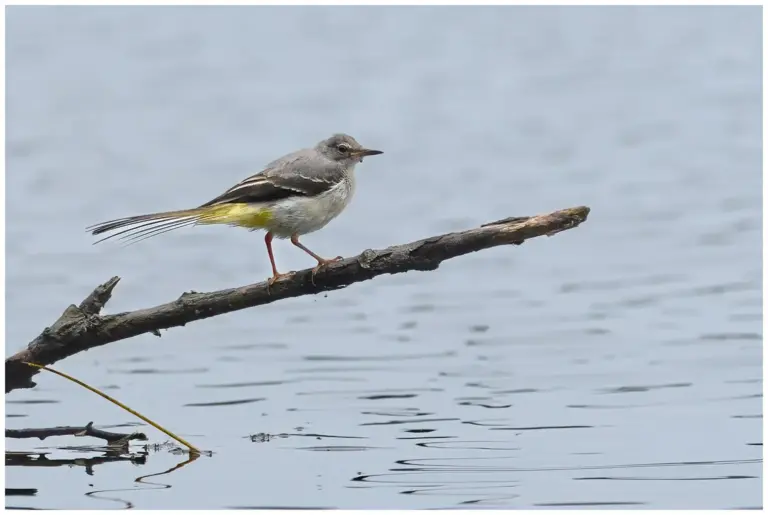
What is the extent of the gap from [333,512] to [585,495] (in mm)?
1586

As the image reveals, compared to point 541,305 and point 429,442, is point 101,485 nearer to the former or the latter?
point 429,442

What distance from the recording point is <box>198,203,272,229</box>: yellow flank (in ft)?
34.1

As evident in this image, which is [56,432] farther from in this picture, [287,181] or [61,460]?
[287,181]

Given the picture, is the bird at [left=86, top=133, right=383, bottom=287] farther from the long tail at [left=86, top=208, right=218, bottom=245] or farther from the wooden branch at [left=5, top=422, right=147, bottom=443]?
the wooden branch at [left=5, top=422, right=147, bottom=443]

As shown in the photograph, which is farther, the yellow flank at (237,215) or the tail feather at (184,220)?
the yellow flank at (237,215)

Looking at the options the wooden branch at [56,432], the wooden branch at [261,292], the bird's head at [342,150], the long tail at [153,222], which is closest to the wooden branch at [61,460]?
the wooden branch at [56,432]

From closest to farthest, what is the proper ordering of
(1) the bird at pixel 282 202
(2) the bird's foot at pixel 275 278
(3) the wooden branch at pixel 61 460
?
(2) the bird's foot at pixel 275 278, (3) the wooden branch at pixel 61 460, (1) the bird at pixel 282 202

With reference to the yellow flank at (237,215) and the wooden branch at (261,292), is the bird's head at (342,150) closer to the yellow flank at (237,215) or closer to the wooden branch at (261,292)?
the yellow flank at (237,215)

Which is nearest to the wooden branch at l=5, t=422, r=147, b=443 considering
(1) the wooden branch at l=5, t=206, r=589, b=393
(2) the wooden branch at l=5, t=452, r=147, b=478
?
(2) the wooden branch at l=5, t=452, r=147, b=478

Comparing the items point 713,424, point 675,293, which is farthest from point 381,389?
point 675,293

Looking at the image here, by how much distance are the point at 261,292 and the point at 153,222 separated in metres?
1.14

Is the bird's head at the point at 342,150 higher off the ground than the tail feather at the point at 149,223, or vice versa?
the bird's head at the point at 342,150

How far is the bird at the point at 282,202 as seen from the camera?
10.4 m

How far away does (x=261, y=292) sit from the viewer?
9.33 meters
